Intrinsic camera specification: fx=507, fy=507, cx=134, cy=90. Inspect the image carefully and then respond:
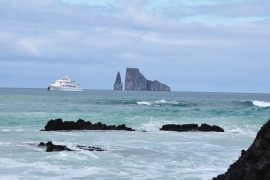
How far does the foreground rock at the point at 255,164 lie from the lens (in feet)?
30.8

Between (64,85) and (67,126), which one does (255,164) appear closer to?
(67,126)

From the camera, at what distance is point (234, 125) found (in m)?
36.7

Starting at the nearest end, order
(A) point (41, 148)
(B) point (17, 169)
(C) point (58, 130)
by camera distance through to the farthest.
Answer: (B) point (17, 169), (A) point (41, 148), (C) point (58, 130)

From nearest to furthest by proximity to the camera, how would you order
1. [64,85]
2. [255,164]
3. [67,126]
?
1. [255,164]
2. [67,126]
3. [64,85]

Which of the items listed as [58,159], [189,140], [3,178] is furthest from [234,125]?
[3,178]

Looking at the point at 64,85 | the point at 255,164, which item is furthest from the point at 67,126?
the point at 64,85

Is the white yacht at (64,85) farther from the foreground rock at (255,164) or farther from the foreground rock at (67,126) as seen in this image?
the foreground rock at (255,164)

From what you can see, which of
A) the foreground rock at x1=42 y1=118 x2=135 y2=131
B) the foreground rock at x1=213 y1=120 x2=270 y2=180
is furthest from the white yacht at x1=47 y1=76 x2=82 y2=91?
the foreground rock at x1=213 y1=120 x2=270 y2=180

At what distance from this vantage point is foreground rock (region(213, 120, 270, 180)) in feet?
30.8

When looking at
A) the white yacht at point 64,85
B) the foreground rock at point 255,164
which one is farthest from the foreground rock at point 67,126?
the white yacht at point 64,85

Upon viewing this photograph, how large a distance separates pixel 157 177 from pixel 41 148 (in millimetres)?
6504

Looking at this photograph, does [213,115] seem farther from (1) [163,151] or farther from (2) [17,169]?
(2) [17,169]

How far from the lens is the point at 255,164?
9703 mm

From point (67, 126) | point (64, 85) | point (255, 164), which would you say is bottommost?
point (255, 164)
